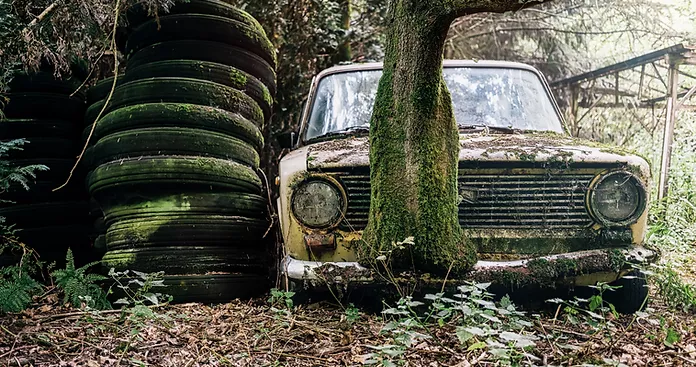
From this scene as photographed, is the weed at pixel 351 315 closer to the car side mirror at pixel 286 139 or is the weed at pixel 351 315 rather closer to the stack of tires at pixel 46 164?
the car side mirror at pixel 286 139

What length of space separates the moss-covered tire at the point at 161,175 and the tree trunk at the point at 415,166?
3.95ft

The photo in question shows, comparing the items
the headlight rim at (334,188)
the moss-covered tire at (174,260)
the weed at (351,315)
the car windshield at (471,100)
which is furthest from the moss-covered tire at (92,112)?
the weed at (351,315)

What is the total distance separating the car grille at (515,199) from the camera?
333cm

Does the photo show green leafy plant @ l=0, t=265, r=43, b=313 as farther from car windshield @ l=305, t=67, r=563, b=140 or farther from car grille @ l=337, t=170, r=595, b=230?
car windshield @ l=305, t=67, r=563, b=140

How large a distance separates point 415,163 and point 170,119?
1788 mm

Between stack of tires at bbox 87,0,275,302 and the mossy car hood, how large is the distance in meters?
0.78

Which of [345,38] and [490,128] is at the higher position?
[345,38]

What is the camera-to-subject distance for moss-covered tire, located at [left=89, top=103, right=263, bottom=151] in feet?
12.5

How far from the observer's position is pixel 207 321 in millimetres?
3139

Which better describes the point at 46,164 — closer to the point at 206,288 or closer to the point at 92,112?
the point at 92,112

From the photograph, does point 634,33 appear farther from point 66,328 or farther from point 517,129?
point 66,328

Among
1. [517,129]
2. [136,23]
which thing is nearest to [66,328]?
[136,23]

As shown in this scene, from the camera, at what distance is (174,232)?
3664 mm

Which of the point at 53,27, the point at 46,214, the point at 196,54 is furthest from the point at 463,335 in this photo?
the point at 46,214
